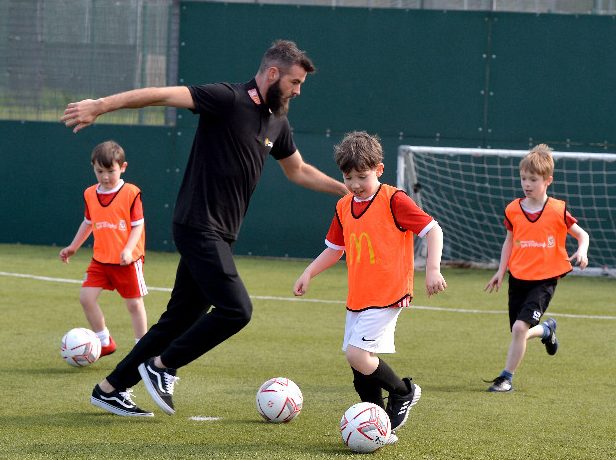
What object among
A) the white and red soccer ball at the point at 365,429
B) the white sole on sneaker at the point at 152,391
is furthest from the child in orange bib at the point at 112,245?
the white and red soccer ball at the point at 365,429

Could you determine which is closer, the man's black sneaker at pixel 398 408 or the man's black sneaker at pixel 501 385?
the man's black sneaker at pixel 398 408

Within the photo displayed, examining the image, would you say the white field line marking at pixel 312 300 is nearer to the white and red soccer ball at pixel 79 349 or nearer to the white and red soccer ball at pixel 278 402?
the white and red soccer ball at pixel 79 349

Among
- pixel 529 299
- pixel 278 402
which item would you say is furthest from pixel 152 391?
pixel 529 299

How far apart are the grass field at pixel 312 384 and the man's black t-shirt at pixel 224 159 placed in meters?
1.13

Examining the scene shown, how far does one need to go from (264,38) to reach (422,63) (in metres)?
2.28

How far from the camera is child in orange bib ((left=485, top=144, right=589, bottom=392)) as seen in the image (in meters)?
7.88

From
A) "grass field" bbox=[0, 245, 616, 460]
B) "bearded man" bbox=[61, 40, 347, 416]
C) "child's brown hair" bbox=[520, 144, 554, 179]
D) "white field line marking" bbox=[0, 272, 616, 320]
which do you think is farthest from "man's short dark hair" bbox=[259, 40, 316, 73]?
"white field line marking" bbox=[0, 272, 616, 320]

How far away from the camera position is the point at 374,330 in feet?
19.4

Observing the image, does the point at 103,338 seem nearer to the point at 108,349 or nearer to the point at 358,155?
the point at 108,349

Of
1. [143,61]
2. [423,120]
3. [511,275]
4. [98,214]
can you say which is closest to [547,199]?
[511,275]

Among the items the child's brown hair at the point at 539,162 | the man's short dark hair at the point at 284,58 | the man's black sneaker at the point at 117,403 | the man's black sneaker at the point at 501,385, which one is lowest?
the man's black sneaker at the point at 501,385

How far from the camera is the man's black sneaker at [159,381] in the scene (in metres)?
6.16

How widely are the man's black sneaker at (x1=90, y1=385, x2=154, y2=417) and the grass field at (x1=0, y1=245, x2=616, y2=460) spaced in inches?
2.1

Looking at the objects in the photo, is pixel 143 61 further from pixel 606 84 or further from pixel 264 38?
pixel 606 84
